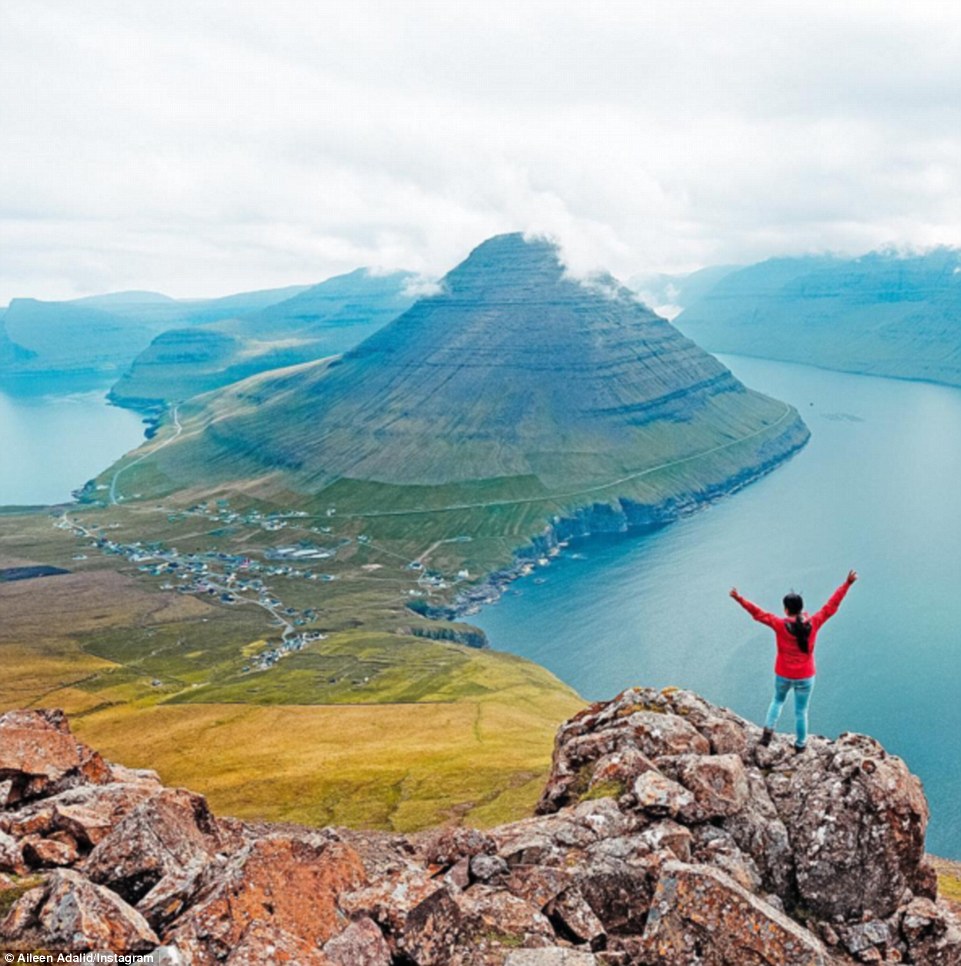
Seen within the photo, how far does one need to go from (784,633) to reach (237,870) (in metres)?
20.3

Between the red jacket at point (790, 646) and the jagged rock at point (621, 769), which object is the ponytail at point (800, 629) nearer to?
the red jacket at point (790, 646)

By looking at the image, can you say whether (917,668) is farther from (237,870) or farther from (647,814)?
(237,870)

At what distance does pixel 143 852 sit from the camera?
82.3 feet

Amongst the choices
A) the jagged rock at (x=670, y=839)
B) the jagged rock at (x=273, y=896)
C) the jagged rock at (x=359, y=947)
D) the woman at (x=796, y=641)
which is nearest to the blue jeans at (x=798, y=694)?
the woman at (x=796, y=641)

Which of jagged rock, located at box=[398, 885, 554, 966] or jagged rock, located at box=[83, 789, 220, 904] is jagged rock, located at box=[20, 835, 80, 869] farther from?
jagged rock, located at box=[398, 885, 554, 966]

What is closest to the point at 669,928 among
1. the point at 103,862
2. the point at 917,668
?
the point at 103,862

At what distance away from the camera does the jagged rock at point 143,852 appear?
24.7m

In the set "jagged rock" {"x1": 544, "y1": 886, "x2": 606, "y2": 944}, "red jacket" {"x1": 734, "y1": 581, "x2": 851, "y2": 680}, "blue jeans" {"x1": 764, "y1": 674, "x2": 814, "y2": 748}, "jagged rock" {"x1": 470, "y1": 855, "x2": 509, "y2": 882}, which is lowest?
"jagged rock" {"x1": 544, "y1": 886, "x2": 606, "y2": 944}

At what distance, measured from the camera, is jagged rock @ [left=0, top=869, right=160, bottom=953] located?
67.4ft

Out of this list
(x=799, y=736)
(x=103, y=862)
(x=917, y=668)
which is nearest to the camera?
(x=103, y=862)

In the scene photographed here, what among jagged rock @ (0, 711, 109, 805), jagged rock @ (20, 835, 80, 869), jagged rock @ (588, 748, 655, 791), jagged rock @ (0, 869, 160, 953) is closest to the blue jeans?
jagged rock @ (588, 748, 655, 791)

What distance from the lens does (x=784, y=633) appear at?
3056cm

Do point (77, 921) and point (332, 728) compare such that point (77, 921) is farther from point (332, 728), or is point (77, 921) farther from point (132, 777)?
point (332, 728)

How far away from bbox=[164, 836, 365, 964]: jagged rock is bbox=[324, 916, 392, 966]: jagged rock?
0.59m
